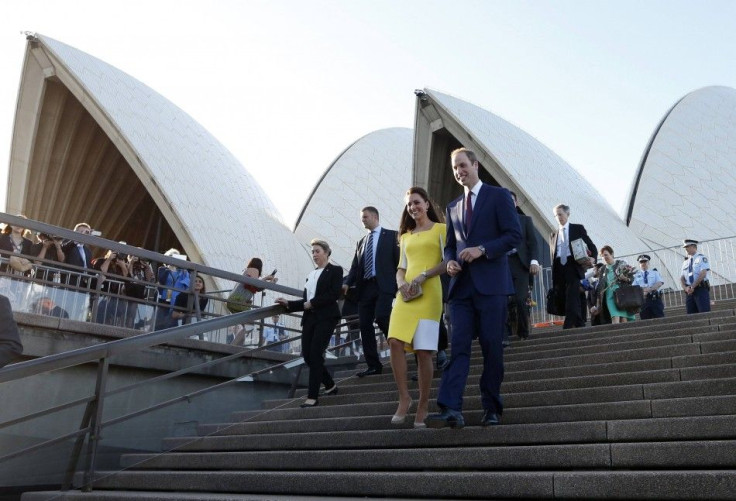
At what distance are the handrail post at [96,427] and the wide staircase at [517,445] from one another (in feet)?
0.22

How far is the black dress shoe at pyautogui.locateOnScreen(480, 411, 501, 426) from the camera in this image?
371 centimetres

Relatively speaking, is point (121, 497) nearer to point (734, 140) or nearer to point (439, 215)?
point (439, 215)

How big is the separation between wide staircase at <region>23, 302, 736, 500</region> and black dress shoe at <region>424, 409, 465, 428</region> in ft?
0.25

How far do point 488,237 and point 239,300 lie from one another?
4707 millimetres

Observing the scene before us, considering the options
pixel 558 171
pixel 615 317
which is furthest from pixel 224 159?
pixel 615 317

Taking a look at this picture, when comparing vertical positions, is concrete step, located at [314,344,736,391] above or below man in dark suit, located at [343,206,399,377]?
below

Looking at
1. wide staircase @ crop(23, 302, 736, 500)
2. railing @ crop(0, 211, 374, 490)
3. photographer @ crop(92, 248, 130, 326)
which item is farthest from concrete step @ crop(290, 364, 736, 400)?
photographer @ crop(92, 248, 130, 326)

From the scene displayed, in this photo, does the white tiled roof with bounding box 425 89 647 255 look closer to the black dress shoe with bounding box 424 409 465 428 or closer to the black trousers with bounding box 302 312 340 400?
the black trousers with bounding box 302 312 340 400

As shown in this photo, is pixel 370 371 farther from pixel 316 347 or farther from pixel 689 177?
pixel 689 177

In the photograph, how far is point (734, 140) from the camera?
22688mm

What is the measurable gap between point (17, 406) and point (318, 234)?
2175 centimetres

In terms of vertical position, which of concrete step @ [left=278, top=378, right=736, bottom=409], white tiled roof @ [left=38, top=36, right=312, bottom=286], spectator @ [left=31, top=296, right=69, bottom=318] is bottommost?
concrete step @ [left=278, top=378, right=736, bottom=409]

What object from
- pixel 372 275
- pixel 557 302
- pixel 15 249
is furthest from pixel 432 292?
pixel 15 249

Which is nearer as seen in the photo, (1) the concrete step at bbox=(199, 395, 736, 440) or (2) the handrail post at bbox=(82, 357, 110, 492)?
(1) the concrete step at bbox=(199, 395, 736, 440)
